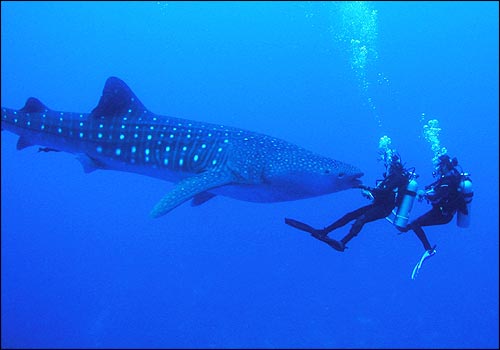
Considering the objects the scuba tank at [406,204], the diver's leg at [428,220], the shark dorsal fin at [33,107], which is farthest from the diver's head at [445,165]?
the shark dorsal fin at [33,107]

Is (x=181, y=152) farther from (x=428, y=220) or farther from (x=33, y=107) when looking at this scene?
(x=428, y=220)

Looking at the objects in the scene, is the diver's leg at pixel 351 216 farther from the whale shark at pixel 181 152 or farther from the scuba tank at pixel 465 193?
the scuba tank at pixel 465 193

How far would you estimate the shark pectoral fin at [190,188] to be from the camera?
233 inches

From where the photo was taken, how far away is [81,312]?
77.6 feet

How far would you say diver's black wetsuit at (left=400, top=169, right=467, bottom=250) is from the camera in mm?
6969

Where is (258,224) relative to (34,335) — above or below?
above

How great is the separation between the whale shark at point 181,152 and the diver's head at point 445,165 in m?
1.85

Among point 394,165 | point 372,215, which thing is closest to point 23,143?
point 372,215

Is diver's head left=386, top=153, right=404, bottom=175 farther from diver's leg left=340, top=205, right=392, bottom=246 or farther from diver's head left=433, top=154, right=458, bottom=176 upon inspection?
diver's head left=433, top=154, right=458, bottom=176

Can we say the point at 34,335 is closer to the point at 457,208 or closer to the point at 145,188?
the point at 457,208

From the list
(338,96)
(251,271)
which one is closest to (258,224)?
(251,271)

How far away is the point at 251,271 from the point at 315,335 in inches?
272

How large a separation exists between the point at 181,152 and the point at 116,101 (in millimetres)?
1571

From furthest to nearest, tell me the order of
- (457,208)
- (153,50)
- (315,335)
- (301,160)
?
(153,50), (315,335), (457,208), (301,160)
